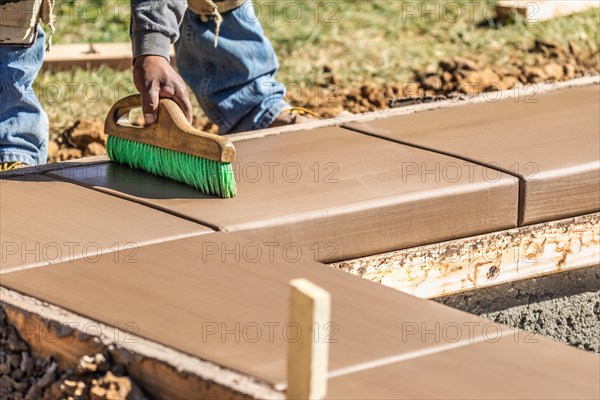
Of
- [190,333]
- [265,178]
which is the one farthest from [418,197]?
[190,333]

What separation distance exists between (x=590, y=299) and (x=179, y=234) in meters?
1.36

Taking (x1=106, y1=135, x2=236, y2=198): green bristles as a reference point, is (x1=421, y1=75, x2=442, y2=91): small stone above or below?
below

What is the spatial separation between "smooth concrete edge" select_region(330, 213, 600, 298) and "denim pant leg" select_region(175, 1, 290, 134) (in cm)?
149

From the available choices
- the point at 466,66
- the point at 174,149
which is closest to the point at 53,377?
the point at 174,149

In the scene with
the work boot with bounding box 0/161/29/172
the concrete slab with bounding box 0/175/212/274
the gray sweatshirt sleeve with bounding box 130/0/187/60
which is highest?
the gray sweatshirt sleeve with bounding box 130/0/187/60

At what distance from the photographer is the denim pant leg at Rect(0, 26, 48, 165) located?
4.04 meters

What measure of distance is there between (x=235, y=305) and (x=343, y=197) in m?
0.73

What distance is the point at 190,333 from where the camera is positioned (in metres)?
2.31

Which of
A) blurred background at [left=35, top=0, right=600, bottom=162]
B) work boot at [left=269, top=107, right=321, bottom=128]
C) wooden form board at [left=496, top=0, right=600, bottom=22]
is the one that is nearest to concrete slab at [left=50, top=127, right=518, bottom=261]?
work boot at [left=269, top=107, right=321, bottom=128]

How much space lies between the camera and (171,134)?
10.4ft

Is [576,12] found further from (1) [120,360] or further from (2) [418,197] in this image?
(1) [120,360]

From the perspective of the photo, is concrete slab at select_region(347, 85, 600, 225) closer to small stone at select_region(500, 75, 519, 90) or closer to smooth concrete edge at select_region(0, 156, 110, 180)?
smooth concrete edge at select_region(0, 156, 110, 180)

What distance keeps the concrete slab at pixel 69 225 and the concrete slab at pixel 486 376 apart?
79 cm

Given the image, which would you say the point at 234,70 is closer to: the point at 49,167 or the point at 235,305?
the point at 49,167
